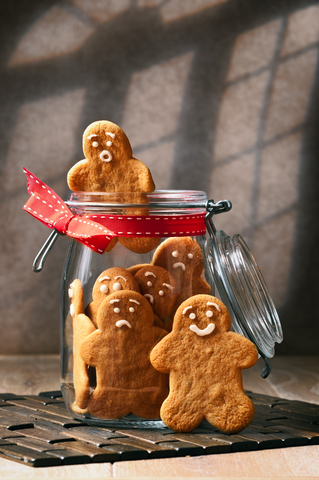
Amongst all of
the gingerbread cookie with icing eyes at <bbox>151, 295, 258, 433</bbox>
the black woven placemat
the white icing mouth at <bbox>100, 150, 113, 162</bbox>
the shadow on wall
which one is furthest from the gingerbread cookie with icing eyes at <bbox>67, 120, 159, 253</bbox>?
the shadow on wall

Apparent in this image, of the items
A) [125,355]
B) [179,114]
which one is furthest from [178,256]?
[179,114]

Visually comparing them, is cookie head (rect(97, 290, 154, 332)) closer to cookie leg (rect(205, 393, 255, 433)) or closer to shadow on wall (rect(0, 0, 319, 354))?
cookie leg (rect(205, 393, 255, 433))

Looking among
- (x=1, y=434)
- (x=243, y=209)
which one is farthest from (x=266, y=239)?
(x=1, y=434)

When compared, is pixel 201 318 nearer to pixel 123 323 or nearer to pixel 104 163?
pixel 123 323

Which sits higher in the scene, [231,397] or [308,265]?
[308,265]

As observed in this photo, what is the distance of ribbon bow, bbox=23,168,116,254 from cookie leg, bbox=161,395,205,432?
186 mm

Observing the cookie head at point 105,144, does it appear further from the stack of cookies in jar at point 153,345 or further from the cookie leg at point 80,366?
the cookie leg at point 80,366

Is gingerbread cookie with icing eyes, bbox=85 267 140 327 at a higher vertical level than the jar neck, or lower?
lower

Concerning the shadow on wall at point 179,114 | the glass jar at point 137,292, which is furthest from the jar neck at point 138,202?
the shadow on wall at point 179,114

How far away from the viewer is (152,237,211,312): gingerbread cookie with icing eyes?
670 millimetres

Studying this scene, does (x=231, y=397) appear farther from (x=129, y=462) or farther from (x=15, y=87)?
(x=15, y=87)

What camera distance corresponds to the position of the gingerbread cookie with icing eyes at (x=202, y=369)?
2.06 ft

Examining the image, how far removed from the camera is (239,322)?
70 cm

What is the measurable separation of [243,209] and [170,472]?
0.93 meters
